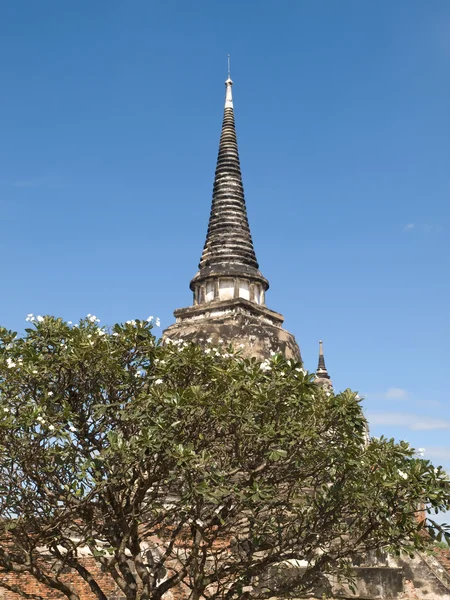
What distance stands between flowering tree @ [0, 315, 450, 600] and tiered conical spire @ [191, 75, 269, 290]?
1805 cm

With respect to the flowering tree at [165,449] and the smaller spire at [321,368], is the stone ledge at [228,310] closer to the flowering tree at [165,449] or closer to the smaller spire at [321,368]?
the flowering tree at [165,449]

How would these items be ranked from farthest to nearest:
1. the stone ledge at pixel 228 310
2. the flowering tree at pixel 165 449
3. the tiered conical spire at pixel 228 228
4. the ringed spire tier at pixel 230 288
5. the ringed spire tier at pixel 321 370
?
the ringed spire tier at pixel 321 370
the tiered conical spire at pixel 228 228
the stone ledge at pixel 228 310
the ringed spire tier at pixel 230 288
the flowering tree at pixel 165 449

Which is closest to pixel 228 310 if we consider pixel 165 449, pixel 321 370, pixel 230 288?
pixel 230 288

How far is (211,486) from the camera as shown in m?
10.8

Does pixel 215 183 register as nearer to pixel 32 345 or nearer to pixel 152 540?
pixel 152 540

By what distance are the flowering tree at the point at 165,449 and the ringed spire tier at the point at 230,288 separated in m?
13.5

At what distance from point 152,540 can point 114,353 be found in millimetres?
9183

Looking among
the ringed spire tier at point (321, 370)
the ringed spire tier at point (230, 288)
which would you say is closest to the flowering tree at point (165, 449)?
the ringed spire tier at point (230, 288)

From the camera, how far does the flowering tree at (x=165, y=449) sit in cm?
1094

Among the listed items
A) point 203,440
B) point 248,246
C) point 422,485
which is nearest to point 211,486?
point 203,440

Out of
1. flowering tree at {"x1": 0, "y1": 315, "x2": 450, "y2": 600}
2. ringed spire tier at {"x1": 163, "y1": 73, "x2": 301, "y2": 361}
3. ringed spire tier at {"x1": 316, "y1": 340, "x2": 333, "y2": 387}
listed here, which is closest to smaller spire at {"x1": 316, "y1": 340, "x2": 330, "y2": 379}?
ringed spire tier at {"x1": 316, "y1": 340, "x2": 333, "y2": 387}

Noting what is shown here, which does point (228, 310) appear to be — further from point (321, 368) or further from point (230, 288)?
point (321, 368)

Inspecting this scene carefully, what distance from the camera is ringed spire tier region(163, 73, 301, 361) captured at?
2736 cm

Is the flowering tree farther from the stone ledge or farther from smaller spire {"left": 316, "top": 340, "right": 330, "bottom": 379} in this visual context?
smaller spire {"left": 316, "top": 340, "right": 330, "bottom": 379}
